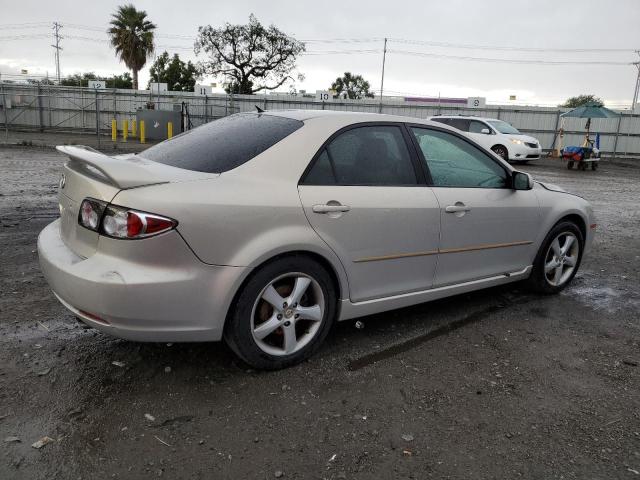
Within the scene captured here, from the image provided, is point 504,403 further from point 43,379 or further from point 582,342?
point 43,379

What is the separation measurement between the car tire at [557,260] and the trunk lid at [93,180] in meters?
3.11

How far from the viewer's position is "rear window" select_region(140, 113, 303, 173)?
312cm

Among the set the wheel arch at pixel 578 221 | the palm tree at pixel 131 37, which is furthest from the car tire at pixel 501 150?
the palm tree at pixel 131 37

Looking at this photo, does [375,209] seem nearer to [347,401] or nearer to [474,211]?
[474,211]

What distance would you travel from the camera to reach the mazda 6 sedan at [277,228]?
2.70 metres

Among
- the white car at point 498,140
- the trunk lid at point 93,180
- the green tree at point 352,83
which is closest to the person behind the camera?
the trunk lid at point 93,180

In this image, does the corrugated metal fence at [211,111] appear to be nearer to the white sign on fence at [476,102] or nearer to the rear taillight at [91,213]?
the white sign on fence at [476,102]

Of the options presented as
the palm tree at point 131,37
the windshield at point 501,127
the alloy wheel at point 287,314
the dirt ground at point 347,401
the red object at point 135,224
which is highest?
the palm tree at point 131,37

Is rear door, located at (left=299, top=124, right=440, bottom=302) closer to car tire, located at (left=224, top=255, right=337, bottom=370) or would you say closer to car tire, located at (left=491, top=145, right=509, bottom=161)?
car tire, located at (left=224, top=255, right=337, bottom=370)

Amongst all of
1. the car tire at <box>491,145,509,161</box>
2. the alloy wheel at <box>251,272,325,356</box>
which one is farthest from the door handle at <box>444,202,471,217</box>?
the car tire at <box>491,145,509,161</box>

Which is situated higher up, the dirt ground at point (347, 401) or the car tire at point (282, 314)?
the car tire at point (282, 314)

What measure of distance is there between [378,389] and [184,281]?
125 cm

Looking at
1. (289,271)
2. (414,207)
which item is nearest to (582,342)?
(414,207)

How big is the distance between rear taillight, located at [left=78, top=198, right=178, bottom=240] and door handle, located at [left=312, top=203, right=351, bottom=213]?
0.84 metres
